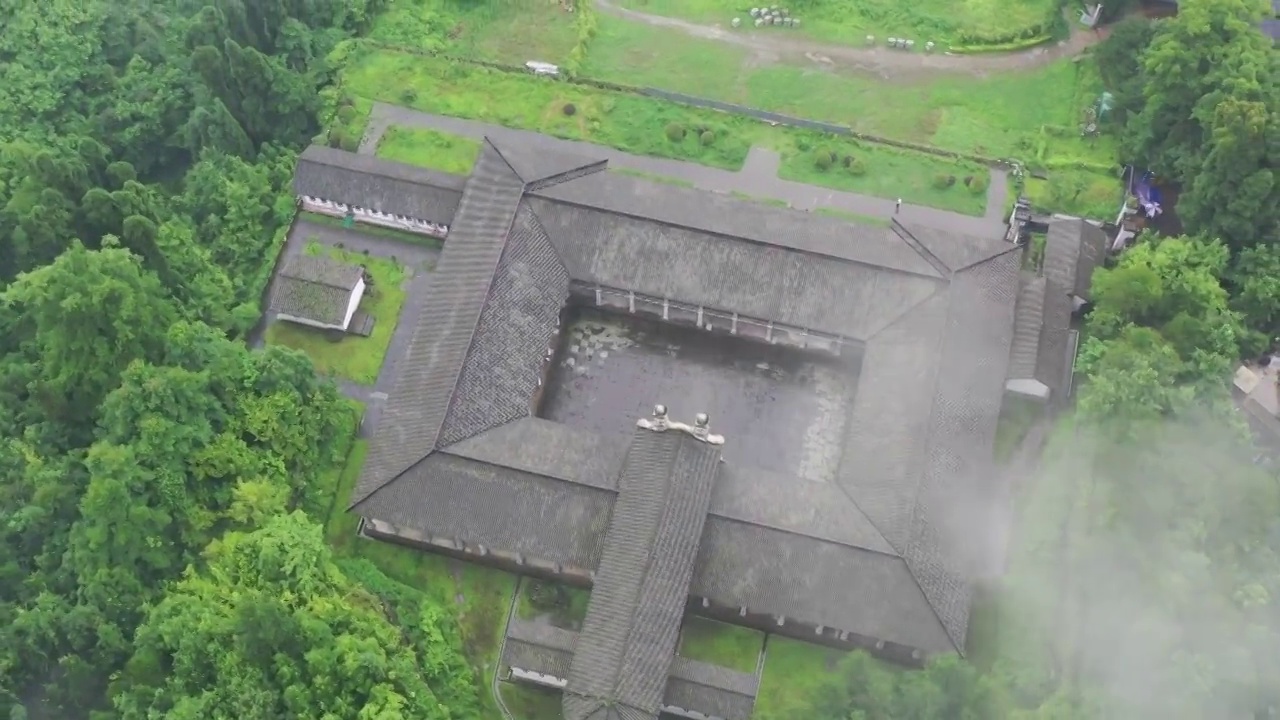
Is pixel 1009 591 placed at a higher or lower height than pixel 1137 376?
lower

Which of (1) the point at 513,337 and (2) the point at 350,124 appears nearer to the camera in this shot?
(1) the point at 513,337

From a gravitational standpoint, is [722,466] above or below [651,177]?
below

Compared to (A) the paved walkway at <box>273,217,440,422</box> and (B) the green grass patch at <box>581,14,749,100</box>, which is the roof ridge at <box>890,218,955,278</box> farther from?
(A) the paved walkway at <box>273,217,440,422</box>

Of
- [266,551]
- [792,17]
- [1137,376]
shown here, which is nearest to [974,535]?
[1137,376]

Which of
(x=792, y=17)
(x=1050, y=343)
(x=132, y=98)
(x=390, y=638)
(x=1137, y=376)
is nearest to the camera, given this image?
(x=390, y=638)

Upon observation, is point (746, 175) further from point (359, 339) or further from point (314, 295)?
point (314, 295)

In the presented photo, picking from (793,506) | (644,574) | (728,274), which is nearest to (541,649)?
(644,574)

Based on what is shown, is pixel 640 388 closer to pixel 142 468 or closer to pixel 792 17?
pixel 142 468
